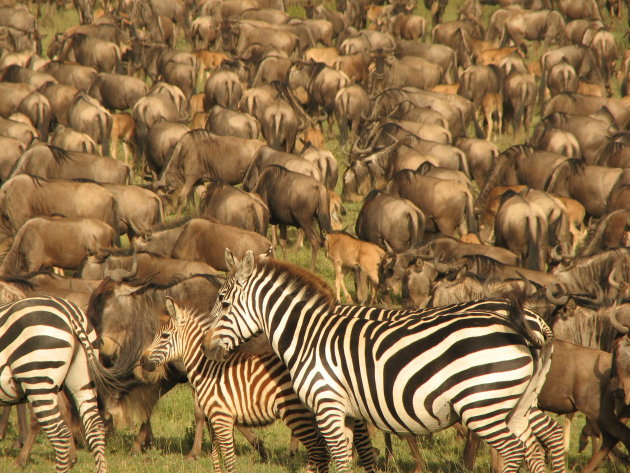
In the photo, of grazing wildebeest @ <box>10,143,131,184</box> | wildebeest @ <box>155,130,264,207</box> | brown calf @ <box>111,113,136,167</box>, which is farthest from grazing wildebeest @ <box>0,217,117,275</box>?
brown calf @ <box>111,113,136,167</box>

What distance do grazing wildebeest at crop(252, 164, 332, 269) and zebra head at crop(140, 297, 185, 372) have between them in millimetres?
8154

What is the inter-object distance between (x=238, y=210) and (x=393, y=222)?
255cm

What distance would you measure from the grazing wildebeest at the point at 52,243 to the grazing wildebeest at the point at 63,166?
128 inches

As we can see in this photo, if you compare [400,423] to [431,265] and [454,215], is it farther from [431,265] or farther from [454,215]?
[454,215]

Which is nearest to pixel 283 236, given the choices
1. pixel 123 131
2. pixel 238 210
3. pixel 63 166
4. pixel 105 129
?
pixel 238 210

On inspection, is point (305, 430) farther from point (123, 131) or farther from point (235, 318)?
point (123, 131)

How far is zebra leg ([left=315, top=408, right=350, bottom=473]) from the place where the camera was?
6.55 metres

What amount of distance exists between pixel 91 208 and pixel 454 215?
6140mm

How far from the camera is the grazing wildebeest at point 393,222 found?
49.8 feet

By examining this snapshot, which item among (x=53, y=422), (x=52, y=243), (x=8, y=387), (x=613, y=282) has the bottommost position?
(x=52, y=243)

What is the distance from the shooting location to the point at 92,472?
7898 mm

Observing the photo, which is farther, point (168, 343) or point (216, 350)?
point (168, 343)

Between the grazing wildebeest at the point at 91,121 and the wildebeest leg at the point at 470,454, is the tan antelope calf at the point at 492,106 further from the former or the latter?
the wildebeest leg at the point at 470,454

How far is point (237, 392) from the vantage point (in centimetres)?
731
